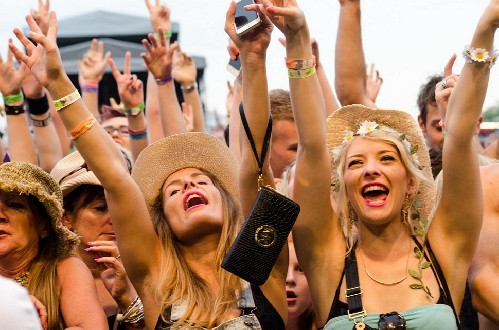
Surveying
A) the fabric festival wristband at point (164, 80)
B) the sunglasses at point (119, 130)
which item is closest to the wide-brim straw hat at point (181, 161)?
the fabric festival wristband at point (164, 80)

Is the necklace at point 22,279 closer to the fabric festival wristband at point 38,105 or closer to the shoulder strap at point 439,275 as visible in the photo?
the shoulder strap at point 439,275

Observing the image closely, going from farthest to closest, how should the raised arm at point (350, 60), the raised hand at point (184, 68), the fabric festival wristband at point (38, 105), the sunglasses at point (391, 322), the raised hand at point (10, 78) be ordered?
1. the raised hand at point (184, 68)
2. the fabric festival wristband at point (38, 105)
3. the raised hand at point (10, 78)
4. the raised arm at point (350, 60)
5. the sunglasses at point (391, 322)

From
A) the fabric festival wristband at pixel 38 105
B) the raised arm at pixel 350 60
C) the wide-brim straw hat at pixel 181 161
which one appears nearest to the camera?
the wide-brim straw hat at pixel 181 161

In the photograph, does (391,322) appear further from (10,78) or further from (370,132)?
(10,78)

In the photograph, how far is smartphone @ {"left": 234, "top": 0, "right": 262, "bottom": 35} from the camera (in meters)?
3.26

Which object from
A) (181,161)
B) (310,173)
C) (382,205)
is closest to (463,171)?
(382,205)

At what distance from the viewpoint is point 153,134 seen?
562 centimetres

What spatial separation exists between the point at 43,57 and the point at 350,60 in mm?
1645

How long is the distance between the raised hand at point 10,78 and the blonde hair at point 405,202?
6.66ft

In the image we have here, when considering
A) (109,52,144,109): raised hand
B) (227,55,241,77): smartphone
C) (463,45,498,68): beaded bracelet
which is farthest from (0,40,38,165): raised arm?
(463,45,498,68): beaded bracelet

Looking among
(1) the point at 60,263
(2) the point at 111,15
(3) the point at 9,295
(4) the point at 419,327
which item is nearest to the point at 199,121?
(1) the point at 60,263

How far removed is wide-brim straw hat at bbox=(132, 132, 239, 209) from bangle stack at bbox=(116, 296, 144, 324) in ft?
1.37

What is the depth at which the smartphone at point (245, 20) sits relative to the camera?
3264mm

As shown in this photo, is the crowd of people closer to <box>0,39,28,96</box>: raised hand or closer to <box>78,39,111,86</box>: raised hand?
<box>0,39,28,96</box>: raised hand
